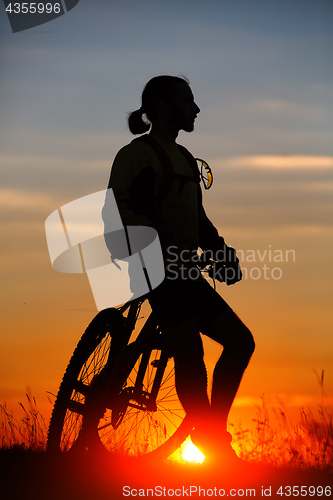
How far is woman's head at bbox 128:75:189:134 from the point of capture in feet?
16.6

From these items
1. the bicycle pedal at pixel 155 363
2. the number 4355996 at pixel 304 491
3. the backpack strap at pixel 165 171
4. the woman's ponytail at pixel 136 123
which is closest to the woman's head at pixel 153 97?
the woman's ponytail at pixel 136 123

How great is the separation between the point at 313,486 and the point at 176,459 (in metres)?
1.00

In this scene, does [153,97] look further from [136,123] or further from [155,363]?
Result: [155,363]

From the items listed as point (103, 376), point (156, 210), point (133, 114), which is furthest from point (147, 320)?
point (133, 114)

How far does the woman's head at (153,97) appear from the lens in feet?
16.6

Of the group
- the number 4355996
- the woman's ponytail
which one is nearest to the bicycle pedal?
the number 4355996

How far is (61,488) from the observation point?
4828mm

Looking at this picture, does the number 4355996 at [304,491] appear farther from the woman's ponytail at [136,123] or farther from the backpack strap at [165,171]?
the woman's ponytail at [136,123]

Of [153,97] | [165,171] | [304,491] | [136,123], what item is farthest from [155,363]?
[153,97]

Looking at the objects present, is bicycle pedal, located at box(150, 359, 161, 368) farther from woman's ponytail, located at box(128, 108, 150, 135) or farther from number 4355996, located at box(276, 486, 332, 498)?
woman's ponytail, located at box(128, 108, 150, 135)

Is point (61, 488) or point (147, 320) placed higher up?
point (147, 320)

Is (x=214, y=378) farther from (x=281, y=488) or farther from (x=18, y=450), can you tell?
(x=18, y=450)

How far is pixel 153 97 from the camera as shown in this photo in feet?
16.7

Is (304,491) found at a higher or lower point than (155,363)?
lower
